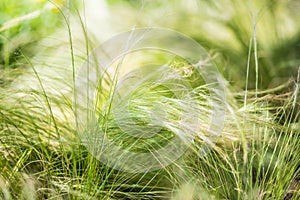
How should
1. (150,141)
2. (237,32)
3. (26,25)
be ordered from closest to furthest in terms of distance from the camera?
(150,141), (237,32), (26,25)

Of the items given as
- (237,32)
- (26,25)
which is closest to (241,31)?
(237,32)

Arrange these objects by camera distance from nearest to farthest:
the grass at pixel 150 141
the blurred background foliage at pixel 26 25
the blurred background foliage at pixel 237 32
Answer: the grass at pixel 150 141
the blurred background foliage at pixel 237 32
the blurred background foliage at pixel 26 25

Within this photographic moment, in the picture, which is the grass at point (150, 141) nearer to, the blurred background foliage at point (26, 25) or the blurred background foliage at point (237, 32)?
the blurred background foliage at point (237, 32)

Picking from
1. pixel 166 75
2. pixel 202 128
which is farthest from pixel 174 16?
pixel 202 128

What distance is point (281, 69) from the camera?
6.41 feet

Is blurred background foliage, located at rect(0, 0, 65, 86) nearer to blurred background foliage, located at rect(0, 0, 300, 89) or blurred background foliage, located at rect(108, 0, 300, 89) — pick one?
blurred background foliage, located at rect(0, 0, 300, 89)

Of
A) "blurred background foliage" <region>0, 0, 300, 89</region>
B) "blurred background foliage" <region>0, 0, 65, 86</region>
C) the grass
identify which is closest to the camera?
the grass

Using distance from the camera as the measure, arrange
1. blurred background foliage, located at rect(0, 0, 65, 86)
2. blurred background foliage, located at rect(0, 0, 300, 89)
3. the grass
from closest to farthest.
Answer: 1. the grass
2. blurred background foliage, located at rect(0, 0, 300, 89)
3. blurred background foliage, located at rect(0, 0, 65, 86)

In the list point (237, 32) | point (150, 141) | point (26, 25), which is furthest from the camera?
point (26, 25)

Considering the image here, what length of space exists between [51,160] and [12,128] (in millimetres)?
167

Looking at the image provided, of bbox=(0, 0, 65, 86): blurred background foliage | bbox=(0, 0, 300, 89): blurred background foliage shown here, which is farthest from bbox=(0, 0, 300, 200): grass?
bbox=(0, 0, 65, 86): blurred background foliage

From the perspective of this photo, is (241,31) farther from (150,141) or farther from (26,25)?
(26,25)

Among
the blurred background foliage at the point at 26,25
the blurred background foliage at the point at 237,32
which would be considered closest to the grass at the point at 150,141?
the blurred background foliage at the point at 237,32

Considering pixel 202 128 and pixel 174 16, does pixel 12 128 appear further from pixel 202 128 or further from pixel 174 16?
pixel 174 16
